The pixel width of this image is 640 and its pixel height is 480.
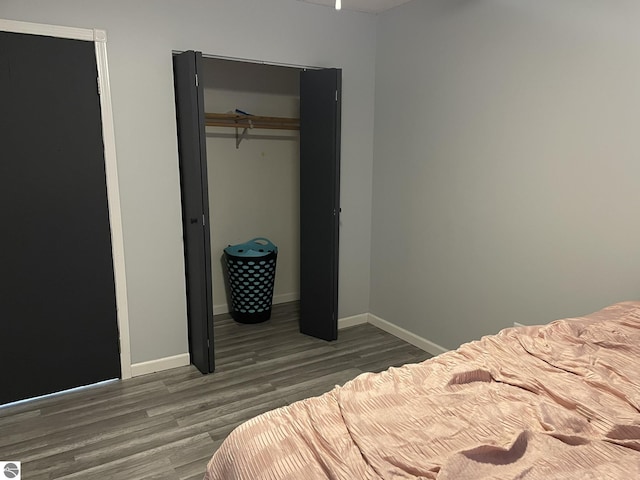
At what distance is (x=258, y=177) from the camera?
4.46 metres

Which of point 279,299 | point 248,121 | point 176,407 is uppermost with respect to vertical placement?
point 248,121

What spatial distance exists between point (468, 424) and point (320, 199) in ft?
8.17

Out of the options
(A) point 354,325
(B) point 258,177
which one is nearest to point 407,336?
(A) point 354,325

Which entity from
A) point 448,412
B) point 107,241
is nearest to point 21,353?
point 107,241

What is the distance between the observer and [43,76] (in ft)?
8.63

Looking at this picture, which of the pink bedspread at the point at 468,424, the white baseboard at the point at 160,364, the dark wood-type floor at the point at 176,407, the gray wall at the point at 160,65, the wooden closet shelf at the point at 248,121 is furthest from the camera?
the wooden closet shelf at the point at 248,121

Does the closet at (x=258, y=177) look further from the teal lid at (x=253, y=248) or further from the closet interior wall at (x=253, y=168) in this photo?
the teal lid at (x=253, y=248)

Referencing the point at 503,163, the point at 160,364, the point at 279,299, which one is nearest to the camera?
the point at 503,163

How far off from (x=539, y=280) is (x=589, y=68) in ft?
3.82

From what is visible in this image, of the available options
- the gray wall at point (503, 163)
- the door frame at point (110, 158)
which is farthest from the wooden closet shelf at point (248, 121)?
the door frame at point (110, 158)

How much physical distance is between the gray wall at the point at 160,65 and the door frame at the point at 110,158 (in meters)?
0.03

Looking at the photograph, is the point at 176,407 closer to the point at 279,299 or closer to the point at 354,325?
the point at 354,325

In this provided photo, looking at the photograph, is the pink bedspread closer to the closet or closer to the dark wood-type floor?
the dark wood-type floor

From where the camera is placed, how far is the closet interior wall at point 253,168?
4.18m
